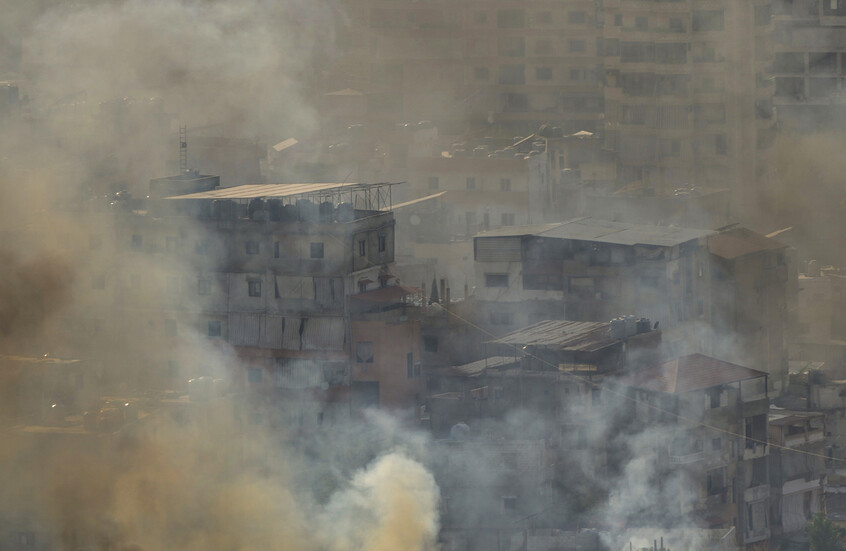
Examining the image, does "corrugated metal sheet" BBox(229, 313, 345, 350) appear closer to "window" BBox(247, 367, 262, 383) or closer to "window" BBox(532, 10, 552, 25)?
"window" BBox(247, 367, 262, 383)

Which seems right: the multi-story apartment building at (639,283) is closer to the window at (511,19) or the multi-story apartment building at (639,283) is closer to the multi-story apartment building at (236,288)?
the multi-story apartment building at (236,288)

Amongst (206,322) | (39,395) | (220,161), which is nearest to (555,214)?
(220,161)

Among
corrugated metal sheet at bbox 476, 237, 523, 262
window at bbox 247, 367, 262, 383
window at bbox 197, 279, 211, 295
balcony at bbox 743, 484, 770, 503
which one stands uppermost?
corrugated metal sheet at bbox 476, 237, 523, 262

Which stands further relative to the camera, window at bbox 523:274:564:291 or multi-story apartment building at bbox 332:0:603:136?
multi-story apartment building at bbox 332:0:603:136

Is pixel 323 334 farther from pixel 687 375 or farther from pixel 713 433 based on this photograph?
pixel 713 433

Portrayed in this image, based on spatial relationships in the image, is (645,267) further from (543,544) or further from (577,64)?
(577,64)

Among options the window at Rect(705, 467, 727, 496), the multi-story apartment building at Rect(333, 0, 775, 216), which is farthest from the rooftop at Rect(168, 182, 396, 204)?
the multi-story apartment building at Rect(333, 0, 775, 216)
